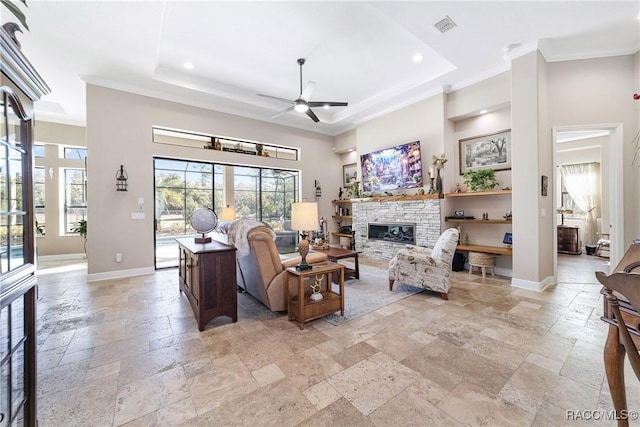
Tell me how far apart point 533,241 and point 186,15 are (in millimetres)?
5551

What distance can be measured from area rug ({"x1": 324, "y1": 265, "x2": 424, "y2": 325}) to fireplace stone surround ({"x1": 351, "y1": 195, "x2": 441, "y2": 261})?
120 centimetres

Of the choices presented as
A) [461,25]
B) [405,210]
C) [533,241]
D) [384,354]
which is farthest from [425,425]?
[405,210]

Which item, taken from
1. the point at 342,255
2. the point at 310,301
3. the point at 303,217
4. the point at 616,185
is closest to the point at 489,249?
the point at 616,185

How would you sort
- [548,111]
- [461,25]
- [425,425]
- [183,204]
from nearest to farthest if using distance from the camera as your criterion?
[425,425], [461,25], [548,111], [183,204]

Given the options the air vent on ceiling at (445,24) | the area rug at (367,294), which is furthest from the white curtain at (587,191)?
the air vent on ceiling at (445,24)

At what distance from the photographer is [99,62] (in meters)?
3.96

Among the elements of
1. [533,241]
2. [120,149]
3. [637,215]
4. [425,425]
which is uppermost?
[120,149]

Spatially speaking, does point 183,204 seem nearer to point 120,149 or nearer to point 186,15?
point 120,149

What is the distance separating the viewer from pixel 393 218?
19.0 feet

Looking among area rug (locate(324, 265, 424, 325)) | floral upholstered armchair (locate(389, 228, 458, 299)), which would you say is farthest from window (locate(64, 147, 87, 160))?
floral upholstered armchair (locate(389, 228, 458, 299))

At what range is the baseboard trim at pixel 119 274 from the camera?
4.41 meters

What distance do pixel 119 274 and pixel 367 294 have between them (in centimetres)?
439

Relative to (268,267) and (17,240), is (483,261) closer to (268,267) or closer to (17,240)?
(268,267)

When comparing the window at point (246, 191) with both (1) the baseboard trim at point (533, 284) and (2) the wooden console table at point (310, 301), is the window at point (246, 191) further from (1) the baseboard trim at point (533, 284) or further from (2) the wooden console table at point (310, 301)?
(1) the baseboard trim at point (533, 284)
